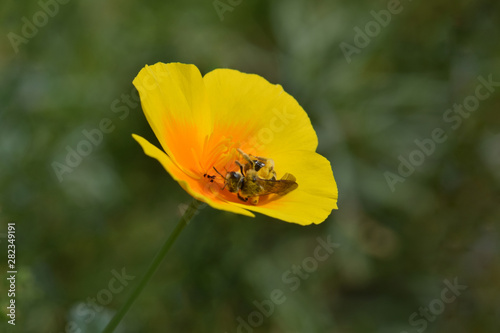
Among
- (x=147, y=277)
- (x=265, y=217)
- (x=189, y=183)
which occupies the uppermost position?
(x=189, y=183)

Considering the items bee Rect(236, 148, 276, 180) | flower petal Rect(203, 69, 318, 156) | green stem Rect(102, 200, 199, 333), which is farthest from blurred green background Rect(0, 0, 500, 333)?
green stem Rect(102, 200, 199, 333)

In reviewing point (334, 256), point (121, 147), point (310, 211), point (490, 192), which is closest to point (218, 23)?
point (121, 147)

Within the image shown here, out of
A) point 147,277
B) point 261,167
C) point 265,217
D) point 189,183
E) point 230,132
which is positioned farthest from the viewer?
point 265,217

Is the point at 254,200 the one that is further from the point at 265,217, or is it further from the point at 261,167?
the point at 265,217

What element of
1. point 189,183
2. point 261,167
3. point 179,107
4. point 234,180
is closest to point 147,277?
point 189,183

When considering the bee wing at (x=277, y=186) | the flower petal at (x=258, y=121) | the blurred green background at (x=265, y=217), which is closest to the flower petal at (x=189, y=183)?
the bee wing at (x=277, y=186)

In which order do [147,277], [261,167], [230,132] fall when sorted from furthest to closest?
[230,132]
[261,167]
[147,277]

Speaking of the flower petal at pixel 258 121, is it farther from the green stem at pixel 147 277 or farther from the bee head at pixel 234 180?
the green stem at pixel 147 277

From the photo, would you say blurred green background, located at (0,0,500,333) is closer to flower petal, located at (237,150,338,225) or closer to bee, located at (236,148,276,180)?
flower petal, located at (237,150,338,225)
